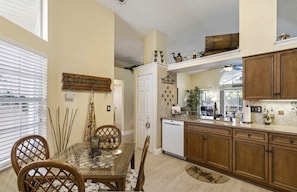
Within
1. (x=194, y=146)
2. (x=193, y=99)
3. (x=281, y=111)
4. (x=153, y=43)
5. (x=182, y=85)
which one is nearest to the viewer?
(x=281, y=111)

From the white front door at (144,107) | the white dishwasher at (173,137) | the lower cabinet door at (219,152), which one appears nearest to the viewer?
the lower cabinet door at (219,152)

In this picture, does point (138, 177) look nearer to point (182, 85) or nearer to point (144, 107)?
point (144, 107)

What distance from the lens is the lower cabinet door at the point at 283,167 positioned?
2.17m

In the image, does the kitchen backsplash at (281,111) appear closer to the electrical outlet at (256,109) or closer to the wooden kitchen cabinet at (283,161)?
the electrical outlet at (256,109)

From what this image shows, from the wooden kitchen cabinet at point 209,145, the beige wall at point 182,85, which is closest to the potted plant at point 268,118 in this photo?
the wooden kitchen cabinet at point 209,145

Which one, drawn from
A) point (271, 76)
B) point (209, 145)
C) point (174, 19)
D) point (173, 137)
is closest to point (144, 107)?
point (173, 137)

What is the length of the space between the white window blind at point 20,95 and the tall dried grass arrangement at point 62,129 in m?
0.22

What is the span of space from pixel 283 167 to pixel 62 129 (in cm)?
345

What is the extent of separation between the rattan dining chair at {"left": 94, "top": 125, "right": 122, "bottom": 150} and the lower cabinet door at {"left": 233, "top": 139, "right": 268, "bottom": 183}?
6.53 ft

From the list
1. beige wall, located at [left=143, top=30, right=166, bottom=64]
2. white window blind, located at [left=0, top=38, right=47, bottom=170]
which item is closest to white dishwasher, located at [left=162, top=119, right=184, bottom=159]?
beige wall, located at [left=143, top=30, right=166, bottom=64]

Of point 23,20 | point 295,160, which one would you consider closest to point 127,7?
point 23,20

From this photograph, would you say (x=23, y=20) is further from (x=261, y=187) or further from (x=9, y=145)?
(x=261, y=187)

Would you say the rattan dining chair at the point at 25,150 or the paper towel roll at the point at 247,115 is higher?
the paper towel roll at the point at 247,115

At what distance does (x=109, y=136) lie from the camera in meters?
2.52
